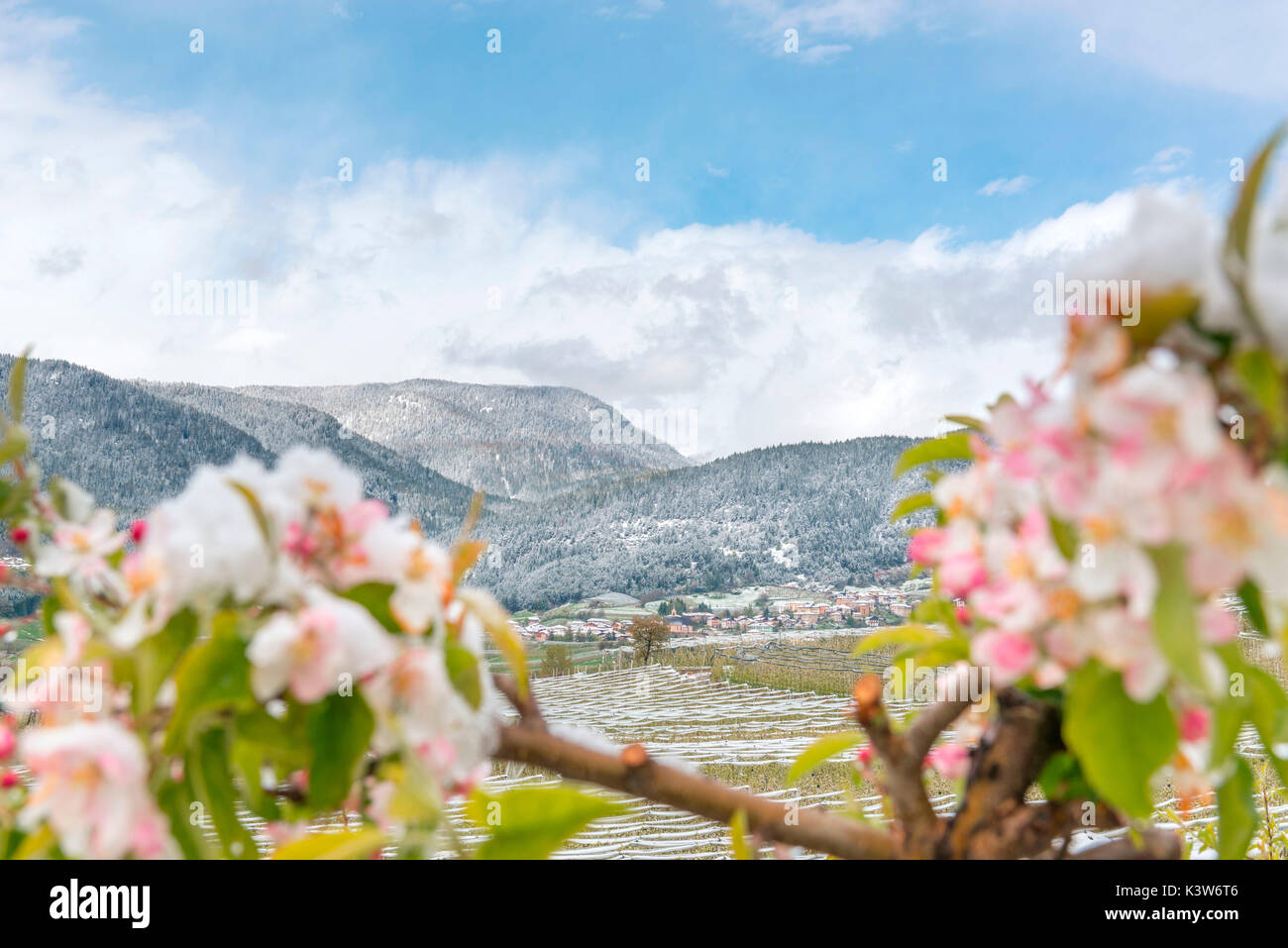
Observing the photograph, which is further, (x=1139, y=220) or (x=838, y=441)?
(x=838, y=441)

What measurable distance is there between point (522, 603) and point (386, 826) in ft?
54.1

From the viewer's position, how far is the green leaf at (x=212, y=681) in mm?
308

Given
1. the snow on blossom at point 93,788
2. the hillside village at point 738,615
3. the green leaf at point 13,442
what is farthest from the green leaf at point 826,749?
the hillside village at point 738,615

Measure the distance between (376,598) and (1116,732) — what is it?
0.32 meters

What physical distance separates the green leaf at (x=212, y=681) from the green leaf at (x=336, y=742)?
0.03 m

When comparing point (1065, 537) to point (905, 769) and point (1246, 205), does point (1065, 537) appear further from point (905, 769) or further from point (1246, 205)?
point (905, 769)

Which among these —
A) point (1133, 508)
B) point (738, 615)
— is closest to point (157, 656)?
point (1133, 508)

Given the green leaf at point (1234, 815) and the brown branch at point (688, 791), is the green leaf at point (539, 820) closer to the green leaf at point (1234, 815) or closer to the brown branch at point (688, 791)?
the brown branch at point (688, 791)

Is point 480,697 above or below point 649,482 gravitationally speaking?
below

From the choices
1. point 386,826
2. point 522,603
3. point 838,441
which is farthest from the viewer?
point 838,441

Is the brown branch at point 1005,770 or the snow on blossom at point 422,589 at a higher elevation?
the snow on blossom at point 422,589
